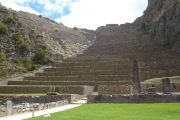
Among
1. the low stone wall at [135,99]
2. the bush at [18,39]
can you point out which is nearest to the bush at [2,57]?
the bush at [18,39]

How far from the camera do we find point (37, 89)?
4816cm

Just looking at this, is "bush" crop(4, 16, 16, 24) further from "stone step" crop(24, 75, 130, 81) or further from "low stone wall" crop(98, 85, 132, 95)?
"low stone wall" crop(98, 85, 132, 95)

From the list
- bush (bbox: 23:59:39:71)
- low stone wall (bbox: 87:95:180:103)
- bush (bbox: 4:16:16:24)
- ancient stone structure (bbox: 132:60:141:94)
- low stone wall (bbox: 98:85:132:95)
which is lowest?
low stone wall (bbox: 87:95:180:103)

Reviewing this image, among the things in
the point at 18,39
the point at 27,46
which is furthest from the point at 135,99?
the point at 18,39

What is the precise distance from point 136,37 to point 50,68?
2770 cm

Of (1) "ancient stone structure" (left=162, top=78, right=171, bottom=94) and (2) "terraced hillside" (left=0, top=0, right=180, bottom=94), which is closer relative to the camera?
(1) "ancient stone structure" (left=162, top=78, right=171, bottom=94)

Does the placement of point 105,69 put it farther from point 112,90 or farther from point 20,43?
point 20,43

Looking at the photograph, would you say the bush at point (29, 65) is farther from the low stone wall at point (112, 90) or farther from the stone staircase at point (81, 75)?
the low stone wall at point (112, 90)

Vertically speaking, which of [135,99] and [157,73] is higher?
[157,73]

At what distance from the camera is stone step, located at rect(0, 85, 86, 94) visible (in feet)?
154

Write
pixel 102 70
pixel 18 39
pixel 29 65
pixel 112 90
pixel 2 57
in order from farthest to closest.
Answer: pixel 18 39
pixel 29 65
pixel 2 57
pixel 102 70
pixel 112 90

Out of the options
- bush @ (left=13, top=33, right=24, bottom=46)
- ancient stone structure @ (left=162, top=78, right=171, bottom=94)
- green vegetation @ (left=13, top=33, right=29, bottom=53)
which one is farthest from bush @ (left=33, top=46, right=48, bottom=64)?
ancient stone structure @ (left=162, top=78, right=171, bottom=94)

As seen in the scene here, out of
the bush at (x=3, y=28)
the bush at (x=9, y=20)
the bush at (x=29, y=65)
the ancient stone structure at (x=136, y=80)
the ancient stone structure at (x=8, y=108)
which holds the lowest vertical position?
the ancient stone structure at (x=8, y=108)

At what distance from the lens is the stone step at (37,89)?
46.9 m
